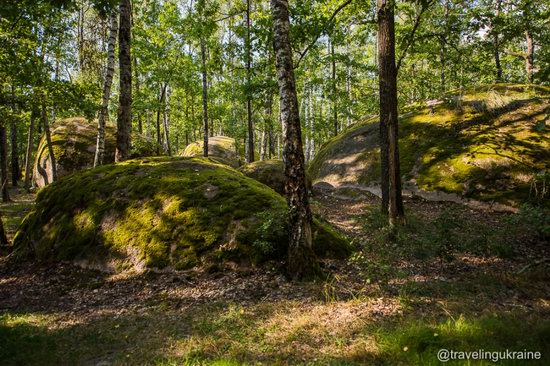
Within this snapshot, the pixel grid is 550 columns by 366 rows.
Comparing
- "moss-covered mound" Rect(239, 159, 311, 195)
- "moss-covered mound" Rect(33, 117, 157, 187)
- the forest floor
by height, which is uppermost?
"moss-covered mound" Rect(33, 117, 157, 187)

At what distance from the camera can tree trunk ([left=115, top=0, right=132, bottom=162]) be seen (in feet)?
37.0

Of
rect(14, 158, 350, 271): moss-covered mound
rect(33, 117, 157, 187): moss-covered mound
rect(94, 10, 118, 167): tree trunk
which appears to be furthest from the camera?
rect(33, 117, 157, 187): moss-covered mound

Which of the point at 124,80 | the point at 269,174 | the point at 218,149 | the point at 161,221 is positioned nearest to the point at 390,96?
the point at 269,174

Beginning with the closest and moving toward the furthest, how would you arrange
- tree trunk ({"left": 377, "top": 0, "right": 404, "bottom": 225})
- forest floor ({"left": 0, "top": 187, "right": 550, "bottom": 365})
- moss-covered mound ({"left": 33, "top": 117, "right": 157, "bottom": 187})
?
forest floor ({"left": 0, "top": 187, "right": 550, "bottom": 365}), tree trunk ({"left": 377, "top": 0, "right": 404, "bottom": 225}), moss-covered mound ({"left": 33, "top": 117, "right": 157, "bottom": 187})

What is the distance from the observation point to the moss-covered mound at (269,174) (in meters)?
13.8

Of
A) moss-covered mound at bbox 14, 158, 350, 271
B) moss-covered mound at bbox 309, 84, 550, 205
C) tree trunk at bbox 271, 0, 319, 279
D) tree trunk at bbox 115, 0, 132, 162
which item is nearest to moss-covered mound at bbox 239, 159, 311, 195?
moss-covered mound at bbox 309, 84, 550, 205

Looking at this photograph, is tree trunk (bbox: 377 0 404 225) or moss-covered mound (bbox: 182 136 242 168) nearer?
tree trunk (bbox: 377 0 404 225)

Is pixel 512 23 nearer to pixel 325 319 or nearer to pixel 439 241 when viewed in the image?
pixel 439 241

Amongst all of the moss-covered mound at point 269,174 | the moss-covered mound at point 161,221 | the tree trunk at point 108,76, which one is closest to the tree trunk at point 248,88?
the moss-covered mound at point 161,221

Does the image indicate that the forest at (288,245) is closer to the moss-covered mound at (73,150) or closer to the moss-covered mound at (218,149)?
the moss-covered mound at (73,150)

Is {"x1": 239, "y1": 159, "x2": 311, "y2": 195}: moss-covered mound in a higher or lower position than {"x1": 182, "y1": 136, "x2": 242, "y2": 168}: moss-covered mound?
lower

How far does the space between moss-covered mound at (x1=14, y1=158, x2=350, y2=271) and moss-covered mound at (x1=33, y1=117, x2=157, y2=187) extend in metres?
10.1

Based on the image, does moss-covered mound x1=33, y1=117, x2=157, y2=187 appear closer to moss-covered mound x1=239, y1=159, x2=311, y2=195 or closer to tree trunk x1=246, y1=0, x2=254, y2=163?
tree trunk x1=246, y1=0, x2=254, y2=163

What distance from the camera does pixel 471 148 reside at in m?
12.8
